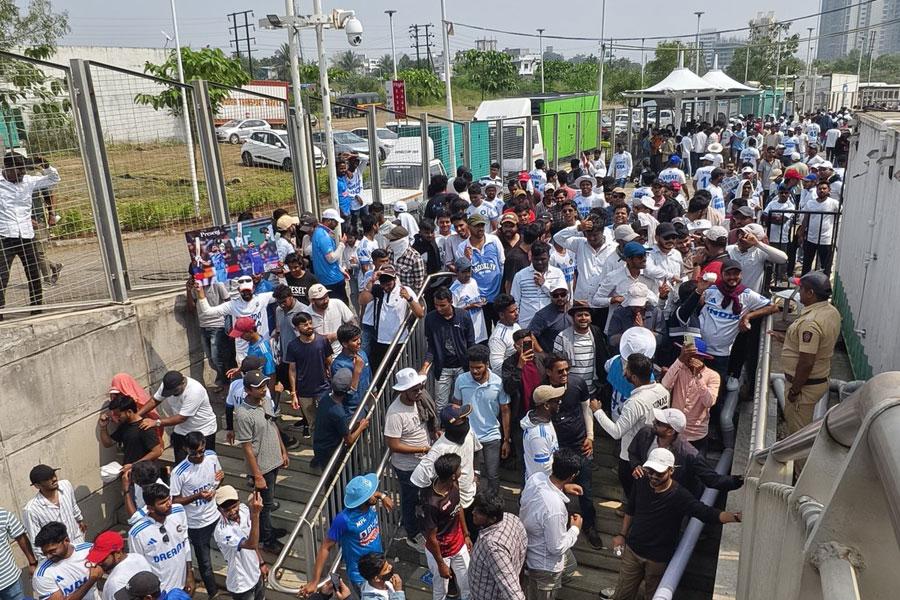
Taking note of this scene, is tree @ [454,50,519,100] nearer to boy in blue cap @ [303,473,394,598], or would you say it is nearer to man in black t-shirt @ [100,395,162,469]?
man in black t-shirt @ [100,395,162,469]

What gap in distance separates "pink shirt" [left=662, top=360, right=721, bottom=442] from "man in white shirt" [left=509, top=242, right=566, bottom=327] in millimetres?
1597

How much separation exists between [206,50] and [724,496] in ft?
68.1

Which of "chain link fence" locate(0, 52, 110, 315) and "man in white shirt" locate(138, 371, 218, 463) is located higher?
"chain link fence" locate(0, 52, 110, 315)

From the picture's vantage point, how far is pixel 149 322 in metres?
7.84

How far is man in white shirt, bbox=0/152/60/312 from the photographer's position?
23.3ft

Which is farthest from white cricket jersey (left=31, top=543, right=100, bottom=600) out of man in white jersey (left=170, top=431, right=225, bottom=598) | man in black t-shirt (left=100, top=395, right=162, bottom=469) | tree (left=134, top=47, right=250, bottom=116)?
tree (left=134, top=47, right=250, bottom=116)

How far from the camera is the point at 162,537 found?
561 centimetres

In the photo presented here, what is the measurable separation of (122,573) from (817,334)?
5.75 meters

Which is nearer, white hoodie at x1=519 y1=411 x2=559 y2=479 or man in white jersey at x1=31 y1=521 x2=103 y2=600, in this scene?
man in white jersey at x1=31 y1=521 x2=103 y2=600

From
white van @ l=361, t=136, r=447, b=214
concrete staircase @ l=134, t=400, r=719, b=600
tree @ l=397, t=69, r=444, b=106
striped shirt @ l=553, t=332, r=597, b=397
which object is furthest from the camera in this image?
tree @ l=397, t=69, r=444, b=106

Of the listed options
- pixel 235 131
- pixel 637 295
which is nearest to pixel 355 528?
pixel 637 295

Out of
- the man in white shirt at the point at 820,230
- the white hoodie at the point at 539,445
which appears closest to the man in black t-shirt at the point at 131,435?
the white hoodie at the point at 539,445

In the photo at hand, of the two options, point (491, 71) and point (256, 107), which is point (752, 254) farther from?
point (491, 71)

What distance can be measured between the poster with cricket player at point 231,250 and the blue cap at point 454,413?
12.5 ft
